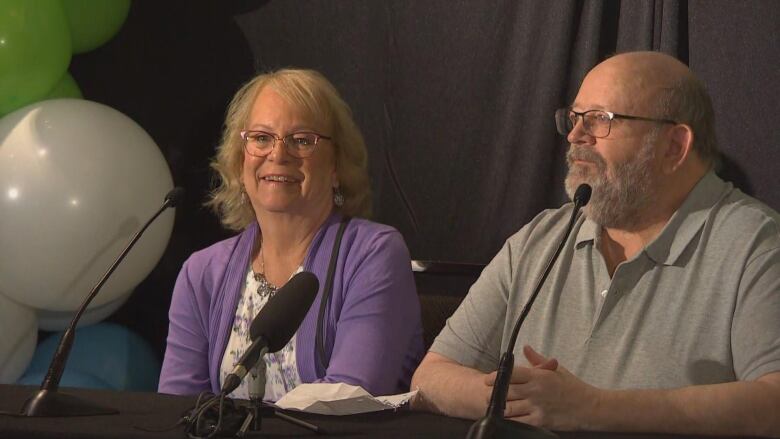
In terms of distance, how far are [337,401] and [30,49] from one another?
1.47 metres

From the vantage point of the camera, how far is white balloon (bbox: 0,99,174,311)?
2637mm

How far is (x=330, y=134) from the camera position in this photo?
101 inches

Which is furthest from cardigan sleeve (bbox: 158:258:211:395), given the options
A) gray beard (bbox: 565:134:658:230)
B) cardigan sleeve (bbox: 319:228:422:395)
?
gray beard (bbox: 565:134:658:230)

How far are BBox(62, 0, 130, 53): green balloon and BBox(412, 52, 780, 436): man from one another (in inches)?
57.6

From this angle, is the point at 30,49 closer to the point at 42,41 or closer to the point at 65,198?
the point at 42,41

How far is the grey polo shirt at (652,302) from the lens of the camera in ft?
6.20

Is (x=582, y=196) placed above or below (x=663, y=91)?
below

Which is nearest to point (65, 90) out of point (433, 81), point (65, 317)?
point (65, 317)

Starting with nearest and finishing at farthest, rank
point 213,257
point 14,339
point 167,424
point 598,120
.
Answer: point 167,424
point 598,120
point 213,257
point 14,339

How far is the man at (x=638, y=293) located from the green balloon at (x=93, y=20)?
4.80ft

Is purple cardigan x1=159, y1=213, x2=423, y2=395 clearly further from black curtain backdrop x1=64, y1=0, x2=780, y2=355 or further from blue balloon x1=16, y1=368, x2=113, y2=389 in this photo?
black curtain backdrop x1=64, y1=0, x2=780, y2=355

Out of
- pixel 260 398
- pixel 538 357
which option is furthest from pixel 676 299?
pixel 260 398

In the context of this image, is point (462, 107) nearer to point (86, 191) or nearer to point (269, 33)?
point (269, 33)

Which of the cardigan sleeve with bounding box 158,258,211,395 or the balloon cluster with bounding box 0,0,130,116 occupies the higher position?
the balloon cluster with bounding box 0,0,130,116
